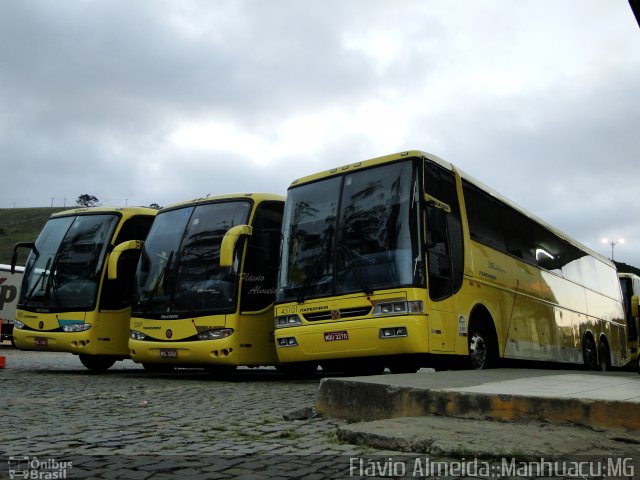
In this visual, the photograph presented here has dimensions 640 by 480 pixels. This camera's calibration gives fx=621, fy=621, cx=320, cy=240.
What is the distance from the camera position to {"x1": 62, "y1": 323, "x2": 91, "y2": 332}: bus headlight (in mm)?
11883

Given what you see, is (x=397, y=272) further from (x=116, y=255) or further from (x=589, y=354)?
(x=589, y=354)

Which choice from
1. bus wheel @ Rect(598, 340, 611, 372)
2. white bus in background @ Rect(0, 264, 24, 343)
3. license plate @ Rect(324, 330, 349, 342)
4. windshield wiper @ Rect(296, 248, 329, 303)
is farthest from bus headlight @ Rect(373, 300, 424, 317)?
white bus in background @ Rect(0, 264, 24, 343)

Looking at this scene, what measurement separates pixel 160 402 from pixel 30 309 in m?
6.80

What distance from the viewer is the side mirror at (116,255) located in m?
11.5

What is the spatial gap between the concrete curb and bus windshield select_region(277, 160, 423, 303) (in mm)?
3314

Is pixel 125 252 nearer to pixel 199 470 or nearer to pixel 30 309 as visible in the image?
pixel 30 309

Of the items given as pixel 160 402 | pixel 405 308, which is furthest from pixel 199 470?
pixel 405 308

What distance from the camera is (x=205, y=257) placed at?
1090 cm

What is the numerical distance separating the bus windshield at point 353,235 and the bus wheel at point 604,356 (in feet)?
34.3

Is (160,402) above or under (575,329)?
under

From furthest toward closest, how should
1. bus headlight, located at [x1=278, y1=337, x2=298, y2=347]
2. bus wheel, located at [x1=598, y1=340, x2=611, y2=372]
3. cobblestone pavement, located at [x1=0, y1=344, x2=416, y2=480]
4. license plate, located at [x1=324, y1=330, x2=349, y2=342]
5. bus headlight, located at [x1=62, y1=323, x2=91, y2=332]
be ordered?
bus wheel, located at [x1=598, y1=340, x2=611, y2=372], bus headlight, located at [x1=62, y1=323, x2=91, y2=332], bus headlight, located at [x1=278, y1=337, x2=298, y2=347], license plate, located at [x1=324, y1=330, x2=349, y2=342], cobblestone pavement, located at [x1=0, y1=344, x2=416, y2=480]

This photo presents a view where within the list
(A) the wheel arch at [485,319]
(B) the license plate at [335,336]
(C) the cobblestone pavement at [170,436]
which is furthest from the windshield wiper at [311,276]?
(A) the wheel arch at [485,319]

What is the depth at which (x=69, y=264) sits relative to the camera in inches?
494

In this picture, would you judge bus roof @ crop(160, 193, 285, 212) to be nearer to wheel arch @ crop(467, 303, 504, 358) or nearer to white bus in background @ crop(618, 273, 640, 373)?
wheel arch @ crop(467, 303, 504, 358)
